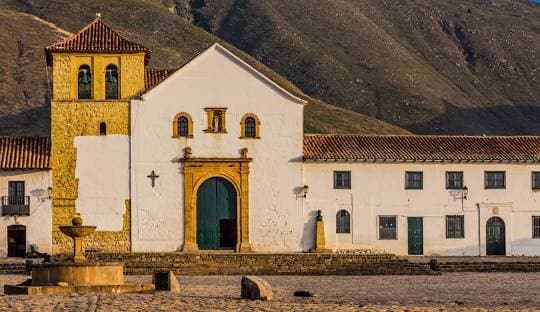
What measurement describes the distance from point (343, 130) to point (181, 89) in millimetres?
48221

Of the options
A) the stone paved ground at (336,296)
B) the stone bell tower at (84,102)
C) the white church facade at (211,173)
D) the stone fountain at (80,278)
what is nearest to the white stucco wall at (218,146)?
the white church facade at (211,173)

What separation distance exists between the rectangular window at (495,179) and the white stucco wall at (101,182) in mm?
14386

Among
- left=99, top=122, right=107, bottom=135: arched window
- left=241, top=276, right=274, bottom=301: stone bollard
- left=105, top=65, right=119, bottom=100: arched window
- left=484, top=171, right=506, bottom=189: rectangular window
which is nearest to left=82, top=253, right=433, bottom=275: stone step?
left=99, top=122, right=107, bottom=135: arched window

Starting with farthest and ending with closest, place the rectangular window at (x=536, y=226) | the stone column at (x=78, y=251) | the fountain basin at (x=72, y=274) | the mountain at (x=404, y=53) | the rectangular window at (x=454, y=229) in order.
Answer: the mountain at (x=404, y=53) → the rectangular window at (x=536, y=226) → the rectangular window at (x=454, y=229) → the stone column at (x=78, y=251) → the fountain basin at (x=72, y=274)

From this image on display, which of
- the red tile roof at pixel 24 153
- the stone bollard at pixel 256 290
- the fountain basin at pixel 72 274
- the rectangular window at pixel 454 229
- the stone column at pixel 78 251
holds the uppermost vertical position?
the red tile roof at pixel 24 153

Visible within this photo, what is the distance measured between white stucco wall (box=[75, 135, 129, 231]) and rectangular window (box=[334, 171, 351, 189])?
26.8 ft

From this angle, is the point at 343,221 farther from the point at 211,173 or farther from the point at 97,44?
the point at 97,44

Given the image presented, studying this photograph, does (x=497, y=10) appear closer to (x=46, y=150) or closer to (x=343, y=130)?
(x=343, y=130)

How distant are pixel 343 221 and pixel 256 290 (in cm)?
2406

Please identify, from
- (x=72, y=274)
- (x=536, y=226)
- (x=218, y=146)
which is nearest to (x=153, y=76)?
(x=218, y=146)

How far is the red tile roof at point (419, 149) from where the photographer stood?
188ft

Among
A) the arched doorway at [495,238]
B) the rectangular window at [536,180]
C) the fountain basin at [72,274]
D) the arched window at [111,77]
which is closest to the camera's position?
the fountain basin at [72,274]

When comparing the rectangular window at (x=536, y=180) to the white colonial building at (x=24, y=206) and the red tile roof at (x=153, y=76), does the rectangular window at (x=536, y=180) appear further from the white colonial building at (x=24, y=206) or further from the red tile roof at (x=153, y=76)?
the white colonial building at (x=24, y=206)

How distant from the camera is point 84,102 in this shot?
55812mm
